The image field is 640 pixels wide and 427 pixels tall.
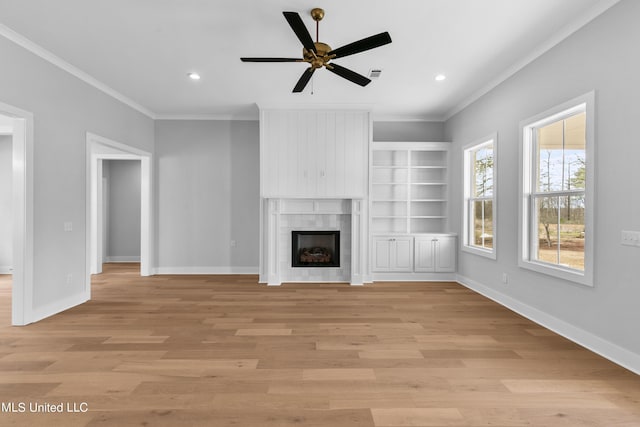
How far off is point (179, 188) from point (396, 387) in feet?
17.6

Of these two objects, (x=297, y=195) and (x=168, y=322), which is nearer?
(x=168, y=322)

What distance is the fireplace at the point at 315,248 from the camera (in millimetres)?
5680

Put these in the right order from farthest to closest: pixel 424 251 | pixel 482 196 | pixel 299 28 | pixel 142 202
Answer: pixel 142 202 < pixel 424 251 < pixel 482 196 < pixel 299 28

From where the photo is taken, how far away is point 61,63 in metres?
3.93

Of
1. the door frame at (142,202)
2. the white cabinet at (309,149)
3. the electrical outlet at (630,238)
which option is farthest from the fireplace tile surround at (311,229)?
the electrical outlet at (630,238)

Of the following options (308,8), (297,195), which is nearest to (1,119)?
(297,195)

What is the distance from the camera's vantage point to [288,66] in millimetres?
4008

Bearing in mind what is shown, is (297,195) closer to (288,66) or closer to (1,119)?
(288,66)

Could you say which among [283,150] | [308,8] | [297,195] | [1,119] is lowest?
[297,195]

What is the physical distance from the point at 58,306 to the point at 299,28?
13.4ft

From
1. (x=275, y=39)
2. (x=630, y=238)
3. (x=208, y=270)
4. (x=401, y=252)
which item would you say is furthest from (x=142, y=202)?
(x=630, y=238)

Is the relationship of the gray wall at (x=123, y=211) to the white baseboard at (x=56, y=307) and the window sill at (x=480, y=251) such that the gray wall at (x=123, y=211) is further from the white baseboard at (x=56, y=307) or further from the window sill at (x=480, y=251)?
the window sill at (x=480, y=251)

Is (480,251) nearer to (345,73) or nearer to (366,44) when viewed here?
(345,73)

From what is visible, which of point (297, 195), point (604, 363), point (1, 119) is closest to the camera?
point (604, 363)
